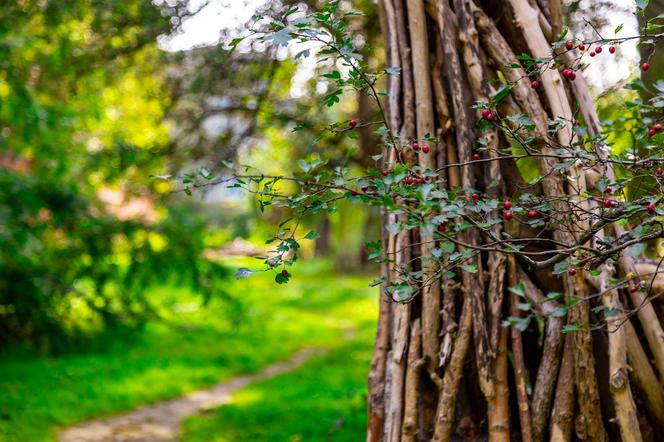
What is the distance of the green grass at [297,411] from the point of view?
18.2 feet

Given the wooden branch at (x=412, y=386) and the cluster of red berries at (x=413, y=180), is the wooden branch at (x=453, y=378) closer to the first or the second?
the wooden branch at (x=412, y=386)

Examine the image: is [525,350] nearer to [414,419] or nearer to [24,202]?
[414,419]

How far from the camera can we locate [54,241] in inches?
366

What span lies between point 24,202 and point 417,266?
5627mm

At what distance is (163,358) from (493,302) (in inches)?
249

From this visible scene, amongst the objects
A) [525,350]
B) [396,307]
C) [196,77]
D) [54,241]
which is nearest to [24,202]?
[54,241]

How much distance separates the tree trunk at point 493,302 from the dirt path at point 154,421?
9.95 feet

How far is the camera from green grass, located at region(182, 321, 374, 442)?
556 centimetres

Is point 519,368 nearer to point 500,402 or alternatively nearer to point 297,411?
point 500,402

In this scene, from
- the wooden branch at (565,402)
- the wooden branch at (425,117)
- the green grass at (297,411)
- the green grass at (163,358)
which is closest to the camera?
the wooden branch at (565,402)

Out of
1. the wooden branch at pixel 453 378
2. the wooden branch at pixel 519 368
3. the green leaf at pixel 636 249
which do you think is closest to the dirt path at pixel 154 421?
the wooden branch at pixel 453 378

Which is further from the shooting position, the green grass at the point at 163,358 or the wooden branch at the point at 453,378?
the green grass at the point at 163,358

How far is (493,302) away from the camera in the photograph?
3406 mm

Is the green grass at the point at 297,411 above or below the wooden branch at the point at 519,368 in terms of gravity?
above
